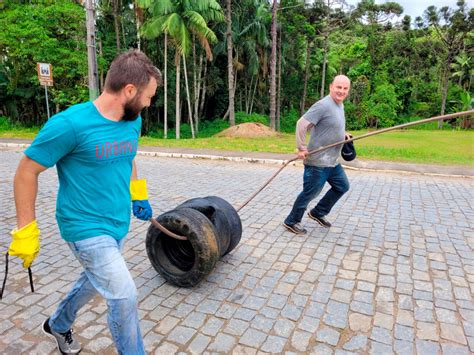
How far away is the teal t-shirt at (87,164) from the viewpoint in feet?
6.12

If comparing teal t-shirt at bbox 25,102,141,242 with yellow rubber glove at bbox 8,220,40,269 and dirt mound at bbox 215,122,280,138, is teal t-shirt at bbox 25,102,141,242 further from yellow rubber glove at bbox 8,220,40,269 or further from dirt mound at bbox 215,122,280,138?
dirt mound at bbox 215,122,280,138

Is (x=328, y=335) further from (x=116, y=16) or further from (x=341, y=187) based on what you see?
(x=116, y=16)

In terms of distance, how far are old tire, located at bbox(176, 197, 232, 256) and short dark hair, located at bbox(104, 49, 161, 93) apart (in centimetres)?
189

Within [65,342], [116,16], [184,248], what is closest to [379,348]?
[184,248]

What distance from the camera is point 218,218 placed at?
369 cm

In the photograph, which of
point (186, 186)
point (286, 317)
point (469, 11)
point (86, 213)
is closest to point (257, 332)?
point (286, 317)

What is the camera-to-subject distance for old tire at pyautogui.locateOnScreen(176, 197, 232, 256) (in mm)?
3668

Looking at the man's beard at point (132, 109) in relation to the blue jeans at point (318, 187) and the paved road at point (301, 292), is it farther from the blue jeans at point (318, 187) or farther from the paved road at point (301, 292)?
the blue jeans at point (318, 187)

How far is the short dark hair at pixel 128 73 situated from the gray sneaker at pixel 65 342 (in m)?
1.69

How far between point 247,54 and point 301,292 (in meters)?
28.0

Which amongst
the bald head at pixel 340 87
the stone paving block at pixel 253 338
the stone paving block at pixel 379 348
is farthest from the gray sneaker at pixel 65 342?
the bald head at pixel 340 87

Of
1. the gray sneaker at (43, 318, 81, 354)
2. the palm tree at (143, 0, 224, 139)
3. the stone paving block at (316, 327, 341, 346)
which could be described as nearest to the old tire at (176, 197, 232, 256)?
the stone paving block at (316, 327, 341, 346)

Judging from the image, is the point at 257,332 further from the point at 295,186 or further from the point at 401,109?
the point at 401,109

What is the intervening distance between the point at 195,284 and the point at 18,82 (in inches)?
1022
